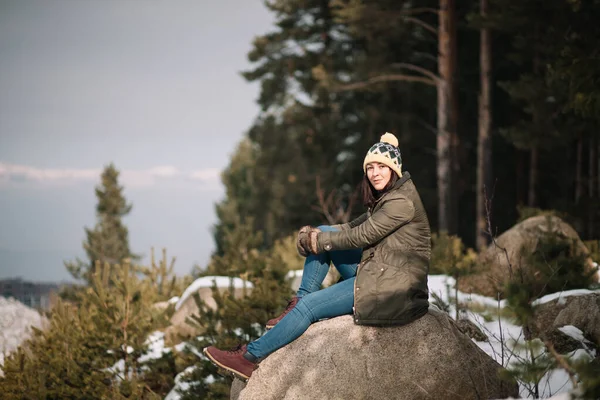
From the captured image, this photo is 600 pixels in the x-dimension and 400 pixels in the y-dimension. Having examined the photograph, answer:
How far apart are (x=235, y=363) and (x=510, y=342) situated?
9.71 feet

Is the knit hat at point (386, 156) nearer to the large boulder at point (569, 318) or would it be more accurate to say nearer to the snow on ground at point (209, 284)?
the large boulder at point (569, 318)

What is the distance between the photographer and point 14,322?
13.5 metres

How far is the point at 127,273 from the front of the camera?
742 centimetres

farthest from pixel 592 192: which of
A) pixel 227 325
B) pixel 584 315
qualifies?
pixel 227 325

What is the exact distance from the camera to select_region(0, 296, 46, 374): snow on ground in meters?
12.9

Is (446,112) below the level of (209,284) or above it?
above

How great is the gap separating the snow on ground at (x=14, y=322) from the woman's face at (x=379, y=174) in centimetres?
1040

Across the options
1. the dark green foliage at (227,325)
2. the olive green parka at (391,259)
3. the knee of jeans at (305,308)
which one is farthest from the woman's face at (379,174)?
the dark green foliage at (227,325)

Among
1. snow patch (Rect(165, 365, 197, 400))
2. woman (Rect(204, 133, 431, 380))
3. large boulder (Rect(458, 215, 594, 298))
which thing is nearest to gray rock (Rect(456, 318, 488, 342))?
woman (Rect(204, 133, 431, 380))

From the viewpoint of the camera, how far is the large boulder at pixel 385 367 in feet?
14.0

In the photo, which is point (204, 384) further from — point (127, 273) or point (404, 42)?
point (404, 42)

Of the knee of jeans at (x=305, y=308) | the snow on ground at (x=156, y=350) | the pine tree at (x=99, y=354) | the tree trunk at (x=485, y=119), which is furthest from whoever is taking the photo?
the tree trunk at (x=485, y=119)

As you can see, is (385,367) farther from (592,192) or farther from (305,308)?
(592,192)

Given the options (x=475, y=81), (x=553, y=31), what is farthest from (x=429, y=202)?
(x=553, y=31)
